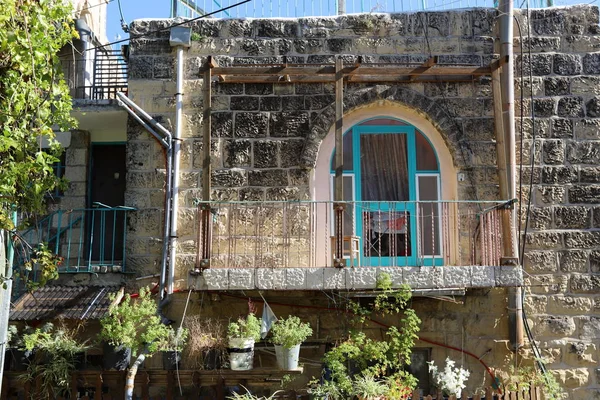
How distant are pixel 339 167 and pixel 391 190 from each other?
116 centimetres

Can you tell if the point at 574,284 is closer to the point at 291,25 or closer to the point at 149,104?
the point at 291,25

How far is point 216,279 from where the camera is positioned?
8.99 meters

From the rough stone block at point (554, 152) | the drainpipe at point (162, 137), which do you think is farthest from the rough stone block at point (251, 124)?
the rough stone block at point (554, 152)

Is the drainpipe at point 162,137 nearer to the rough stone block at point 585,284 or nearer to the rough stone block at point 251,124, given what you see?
the rough stone block at point 251,124

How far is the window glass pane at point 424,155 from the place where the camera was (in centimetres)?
1006

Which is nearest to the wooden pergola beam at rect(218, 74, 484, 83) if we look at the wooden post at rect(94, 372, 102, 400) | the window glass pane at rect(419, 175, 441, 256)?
the window glass pane at rect(419, 175, 441, 256)

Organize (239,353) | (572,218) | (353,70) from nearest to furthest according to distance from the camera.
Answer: (239,353), (353,70), (572,218)

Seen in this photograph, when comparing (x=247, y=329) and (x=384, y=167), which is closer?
(x=247, y=329)

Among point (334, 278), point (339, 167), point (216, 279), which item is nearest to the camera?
point (334, 278)

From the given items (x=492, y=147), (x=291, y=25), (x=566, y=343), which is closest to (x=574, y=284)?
(x=566, y=343)

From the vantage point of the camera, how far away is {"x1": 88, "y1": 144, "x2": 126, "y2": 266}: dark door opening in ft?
35.6

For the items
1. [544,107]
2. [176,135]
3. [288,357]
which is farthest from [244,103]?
[544,107]

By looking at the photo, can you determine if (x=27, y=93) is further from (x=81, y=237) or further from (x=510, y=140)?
(x=510, y=140)

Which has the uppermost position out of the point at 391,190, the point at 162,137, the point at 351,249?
the point at 162,137
